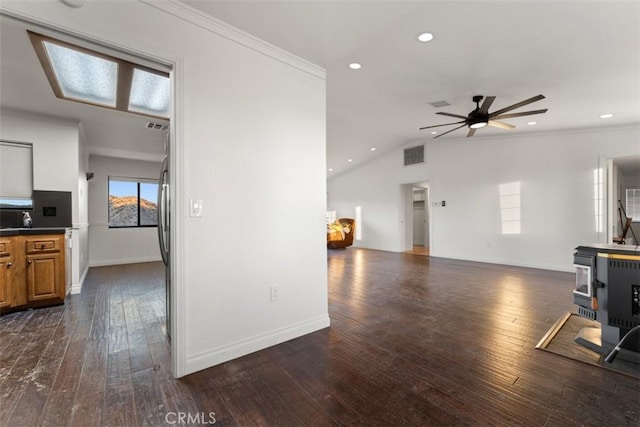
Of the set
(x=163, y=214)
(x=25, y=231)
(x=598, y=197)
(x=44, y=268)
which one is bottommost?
(x=44, y=268)

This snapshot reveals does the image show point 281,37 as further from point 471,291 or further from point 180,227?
point 471,291

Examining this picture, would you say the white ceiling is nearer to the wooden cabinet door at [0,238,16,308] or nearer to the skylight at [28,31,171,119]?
the skylight at [28,31,171,119]

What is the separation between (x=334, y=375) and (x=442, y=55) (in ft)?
10.9

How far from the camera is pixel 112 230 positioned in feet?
20.9

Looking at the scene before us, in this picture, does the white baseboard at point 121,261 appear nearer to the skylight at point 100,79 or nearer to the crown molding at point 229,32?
the skylight at point 100,79

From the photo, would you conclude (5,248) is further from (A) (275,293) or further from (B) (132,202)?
(B) (132,202)

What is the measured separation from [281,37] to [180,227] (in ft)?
5.78

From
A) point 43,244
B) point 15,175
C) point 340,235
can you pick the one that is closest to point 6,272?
point 43,244

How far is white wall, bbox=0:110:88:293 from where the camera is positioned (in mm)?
3572

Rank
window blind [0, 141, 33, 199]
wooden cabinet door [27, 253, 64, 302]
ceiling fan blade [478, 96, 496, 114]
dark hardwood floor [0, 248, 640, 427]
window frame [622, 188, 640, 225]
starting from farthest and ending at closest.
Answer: window frame [622, 188, 640, 225] < window blind [0, 141, 33, 199] < ceiling fan blade [478, 96, 496, 114] < wooden cabinet door [27, 253, 64, 302] < dark hardwood floor [0, 248, 640, 427]

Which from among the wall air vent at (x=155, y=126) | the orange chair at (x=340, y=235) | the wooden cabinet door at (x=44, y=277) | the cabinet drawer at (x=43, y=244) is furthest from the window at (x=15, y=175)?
the orange chair at (x=340, y=235)

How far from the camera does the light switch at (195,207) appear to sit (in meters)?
1.97

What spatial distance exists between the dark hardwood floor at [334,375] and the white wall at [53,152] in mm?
1319

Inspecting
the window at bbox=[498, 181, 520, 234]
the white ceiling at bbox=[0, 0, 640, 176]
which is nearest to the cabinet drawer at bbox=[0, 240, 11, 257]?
the white ceiling at bbox=[0, 0, 640, 176]
